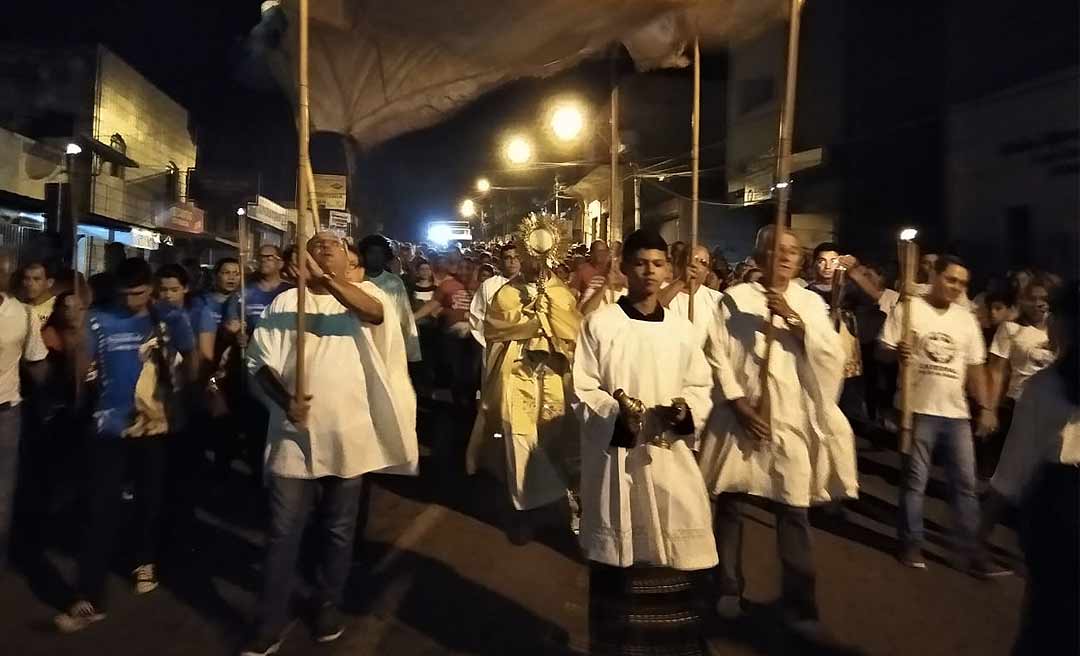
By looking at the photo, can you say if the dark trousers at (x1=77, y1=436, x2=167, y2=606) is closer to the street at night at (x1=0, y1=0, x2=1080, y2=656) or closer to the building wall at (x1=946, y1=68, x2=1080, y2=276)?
the street at night at (x1=0, y1=0, x2=1080, y2=656)

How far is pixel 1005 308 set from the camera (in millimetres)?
7523

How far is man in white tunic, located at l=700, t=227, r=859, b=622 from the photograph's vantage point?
4070mm

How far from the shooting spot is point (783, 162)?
3828mm

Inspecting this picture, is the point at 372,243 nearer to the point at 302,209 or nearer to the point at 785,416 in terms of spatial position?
the point at 302,209

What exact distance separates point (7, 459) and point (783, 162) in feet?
13.7

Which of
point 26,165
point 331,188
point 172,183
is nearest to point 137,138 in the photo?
point 172,183

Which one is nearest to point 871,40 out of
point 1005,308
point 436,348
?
point 1005,308

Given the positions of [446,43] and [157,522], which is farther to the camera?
[157,522]

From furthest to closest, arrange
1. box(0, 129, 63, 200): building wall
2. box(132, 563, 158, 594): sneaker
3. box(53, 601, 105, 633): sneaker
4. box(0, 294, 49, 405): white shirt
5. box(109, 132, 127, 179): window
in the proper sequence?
box(109, 132, 127, 179): window
box(0, 129, 63, 200): building wall
box(132, 563, 158, 594): sneaker
box(0, 294, 49, 405): white shirt
box(53, 601, 105, 633): sneaker

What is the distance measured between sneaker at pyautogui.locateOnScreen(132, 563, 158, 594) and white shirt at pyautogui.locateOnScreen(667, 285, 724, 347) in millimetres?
3238

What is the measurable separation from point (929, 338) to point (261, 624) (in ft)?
Result: 13.3

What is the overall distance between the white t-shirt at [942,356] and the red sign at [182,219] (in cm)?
2106

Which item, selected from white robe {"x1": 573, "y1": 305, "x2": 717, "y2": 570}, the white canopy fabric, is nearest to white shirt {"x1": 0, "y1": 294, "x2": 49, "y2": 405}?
the white canopy fabric

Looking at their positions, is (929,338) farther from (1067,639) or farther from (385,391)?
(385,391)
